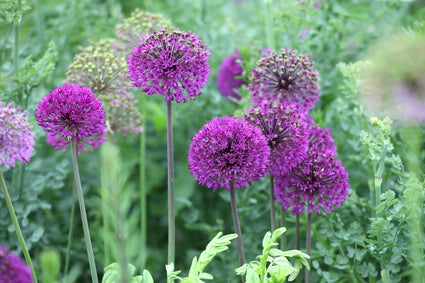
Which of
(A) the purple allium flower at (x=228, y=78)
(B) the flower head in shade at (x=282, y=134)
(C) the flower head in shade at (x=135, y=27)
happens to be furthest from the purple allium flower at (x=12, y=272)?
(A) the purple allium flower at (x=228, y=78)

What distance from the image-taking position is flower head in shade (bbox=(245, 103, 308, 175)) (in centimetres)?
134

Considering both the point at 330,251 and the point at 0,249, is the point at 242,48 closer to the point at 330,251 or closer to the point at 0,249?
the point at 330,251

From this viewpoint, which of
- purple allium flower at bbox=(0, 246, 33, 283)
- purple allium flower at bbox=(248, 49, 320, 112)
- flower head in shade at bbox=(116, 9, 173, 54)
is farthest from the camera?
flower head in shade at bbox=(116, 9, 173, 54)

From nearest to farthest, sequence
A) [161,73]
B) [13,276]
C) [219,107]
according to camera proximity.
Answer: [13,276] → [161,73] → [219,107]

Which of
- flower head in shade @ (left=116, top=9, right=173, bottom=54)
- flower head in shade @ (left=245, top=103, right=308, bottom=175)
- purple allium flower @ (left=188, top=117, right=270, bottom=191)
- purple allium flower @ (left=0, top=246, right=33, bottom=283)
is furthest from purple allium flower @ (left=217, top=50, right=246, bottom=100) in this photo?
purple allium flower @ (left=0, top=246, right=33, bottom=283)

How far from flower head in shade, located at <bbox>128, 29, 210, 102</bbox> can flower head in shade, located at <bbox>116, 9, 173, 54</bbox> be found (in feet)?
1.83

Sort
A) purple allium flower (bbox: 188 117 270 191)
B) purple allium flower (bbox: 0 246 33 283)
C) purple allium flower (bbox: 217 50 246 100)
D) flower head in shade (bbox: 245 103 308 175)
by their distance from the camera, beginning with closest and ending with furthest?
purple allium flower (bbox: 0 246 33 283) → purple allium flower (bbox: 188 117 270 191) → flower head in shade (bbox: 245 103 308 175) → purple allium flower (bbox: 217 50 246 100)

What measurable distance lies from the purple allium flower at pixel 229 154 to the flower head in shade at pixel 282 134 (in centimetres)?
8

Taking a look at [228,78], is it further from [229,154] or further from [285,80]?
[229,154]

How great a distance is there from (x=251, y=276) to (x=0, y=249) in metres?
0.58

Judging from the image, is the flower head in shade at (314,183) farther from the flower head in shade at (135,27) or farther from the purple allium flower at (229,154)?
the flower head in shade at (135,27)

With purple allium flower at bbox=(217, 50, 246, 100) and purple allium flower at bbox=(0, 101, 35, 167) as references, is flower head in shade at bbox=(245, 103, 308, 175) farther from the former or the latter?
purple allium flower at bbox=(217, 50, 246, 100)

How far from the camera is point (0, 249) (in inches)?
37.7

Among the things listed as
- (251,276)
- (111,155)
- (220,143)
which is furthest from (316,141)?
(111,155)
